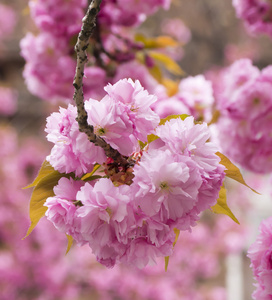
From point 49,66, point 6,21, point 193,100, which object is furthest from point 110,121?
point 6,21

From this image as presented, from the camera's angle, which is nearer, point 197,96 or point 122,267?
point 197,96

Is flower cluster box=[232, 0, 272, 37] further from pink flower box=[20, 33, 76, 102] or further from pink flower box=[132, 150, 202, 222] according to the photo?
pink flower box=[132, 150, 202, 222]

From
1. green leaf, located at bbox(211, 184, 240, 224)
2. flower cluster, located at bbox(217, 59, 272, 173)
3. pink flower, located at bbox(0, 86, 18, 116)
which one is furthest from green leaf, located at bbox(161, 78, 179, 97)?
pink flower, located at bbox(0, 86, 18, 116)

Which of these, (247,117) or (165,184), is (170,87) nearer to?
(247,117)

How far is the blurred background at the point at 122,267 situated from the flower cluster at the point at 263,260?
Result: 2757 mm

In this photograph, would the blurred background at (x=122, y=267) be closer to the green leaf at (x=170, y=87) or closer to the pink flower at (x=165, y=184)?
the green leaf at (x=170, y=87)

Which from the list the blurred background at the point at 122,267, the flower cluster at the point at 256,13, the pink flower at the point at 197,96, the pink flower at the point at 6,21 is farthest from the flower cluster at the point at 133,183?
the pink flower at the point at 6,21

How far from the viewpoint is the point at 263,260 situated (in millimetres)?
622

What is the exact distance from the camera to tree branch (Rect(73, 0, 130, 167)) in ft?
1.60

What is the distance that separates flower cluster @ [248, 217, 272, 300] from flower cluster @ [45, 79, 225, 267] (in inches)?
5.6

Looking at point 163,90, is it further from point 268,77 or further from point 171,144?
point 171,144

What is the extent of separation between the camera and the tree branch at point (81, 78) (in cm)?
49

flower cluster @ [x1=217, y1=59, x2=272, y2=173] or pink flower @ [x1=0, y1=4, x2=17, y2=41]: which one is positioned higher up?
pink flower @ [x1=0, y1=4, x2=17, y2=41]

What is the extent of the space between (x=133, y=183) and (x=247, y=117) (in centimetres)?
63
